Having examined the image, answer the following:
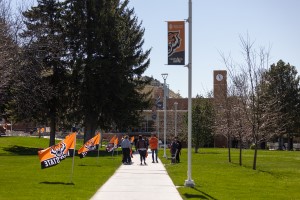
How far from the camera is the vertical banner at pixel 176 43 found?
1748 centimetres

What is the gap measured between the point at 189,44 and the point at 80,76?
29802 mm

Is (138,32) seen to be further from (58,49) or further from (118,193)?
(118,193)

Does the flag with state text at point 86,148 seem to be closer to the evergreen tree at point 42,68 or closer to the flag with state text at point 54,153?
the flag with state text at point 54,153

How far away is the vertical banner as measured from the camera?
57.4ft

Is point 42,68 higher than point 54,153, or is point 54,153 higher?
point 42,68

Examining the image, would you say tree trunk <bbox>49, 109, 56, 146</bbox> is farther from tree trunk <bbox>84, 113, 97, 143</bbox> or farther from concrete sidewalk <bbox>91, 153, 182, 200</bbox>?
concrete sidewalk <bbox>91, 153, 182, 200</bbox>

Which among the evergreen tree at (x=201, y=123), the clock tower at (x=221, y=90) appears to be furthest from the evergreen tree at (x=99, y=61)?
the clock tower at (x=221, y=90)

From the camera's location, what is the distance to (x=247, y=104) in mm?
29141

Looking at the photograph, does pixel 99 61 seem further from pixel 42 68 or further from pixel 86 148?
pixel 86 148

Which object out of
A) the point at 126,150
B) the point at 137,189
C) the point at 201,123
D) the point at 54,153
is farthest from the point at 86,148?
the point at 201,123

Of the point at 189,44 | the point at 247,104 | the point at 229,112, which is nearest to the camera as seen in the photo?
the point at 189,44

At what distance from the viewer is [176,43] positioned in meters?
17.6

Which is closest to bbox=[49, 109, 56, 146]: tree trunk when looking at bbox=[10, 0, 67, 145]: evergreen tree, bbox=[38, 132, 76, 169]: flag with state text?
bbox=[10, 0, 67, 145]: evergreen tree

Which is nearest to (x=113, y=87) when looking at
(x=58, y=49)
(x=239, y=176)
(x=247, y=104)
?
(x=58, y=49)
